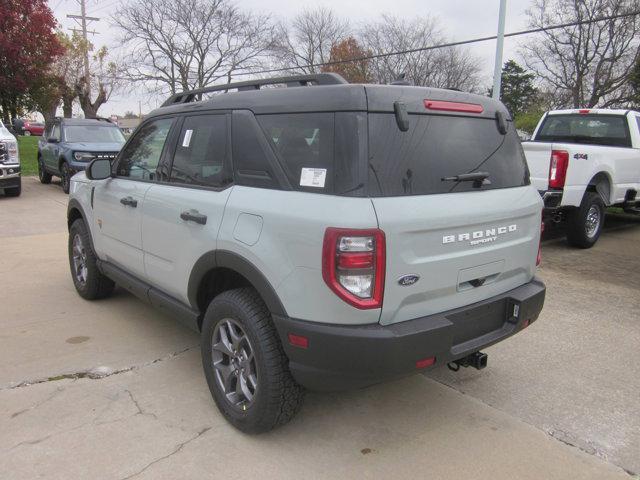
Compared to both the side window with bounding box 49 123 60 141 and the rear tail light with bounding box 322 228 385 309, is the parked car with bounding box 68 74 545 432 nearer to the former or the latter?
the rear tail light with bounding box 322 228 385 309

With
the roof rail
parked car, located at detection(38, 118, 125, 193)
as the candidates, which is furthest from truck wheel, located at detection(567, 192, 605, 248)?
parked car, located at detection(38, 118, 125, 193)

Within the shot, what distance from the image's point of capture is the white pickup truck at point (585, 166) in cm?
680

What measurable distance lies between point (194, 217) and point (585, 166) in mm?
5832

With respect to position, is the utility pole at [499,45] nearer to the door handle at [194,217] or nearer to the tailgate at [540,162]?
the tailgate at [540,162]

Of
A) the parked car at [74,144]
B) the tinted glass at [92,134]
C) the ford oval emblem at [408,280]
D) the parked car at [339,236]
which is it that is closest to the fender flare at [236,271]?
the parked car at [339,236]

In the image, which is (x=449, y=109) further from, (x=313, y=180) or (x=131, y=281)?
(x=131, y=281)

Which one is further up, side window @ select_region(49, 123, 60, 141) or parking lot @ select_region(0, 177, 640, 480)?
side window @ select_region(49, 123, 60, 141)

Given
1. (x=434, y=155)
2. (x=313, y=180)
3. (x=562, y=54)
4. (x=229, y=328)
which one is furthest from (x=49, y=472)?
(x=562, y=54)

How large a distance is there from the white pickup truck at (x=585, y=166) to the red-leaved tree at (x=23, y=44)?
48.2 feet

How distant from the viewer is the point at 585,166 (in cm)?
699

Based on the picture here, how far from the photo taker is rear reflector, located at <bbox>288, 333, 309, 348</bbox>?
2455 mm

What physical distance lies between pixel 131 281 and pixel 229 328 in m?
1.38

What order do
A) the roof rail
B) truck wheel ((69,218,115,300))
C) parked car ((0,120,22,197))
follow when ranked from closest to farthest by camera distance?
the roof rail < truck wheel ((69,218,115,300)) < parked car ((0,120,22,197))

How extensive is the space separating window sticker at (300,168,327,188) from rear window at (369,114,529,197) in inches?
9.0
